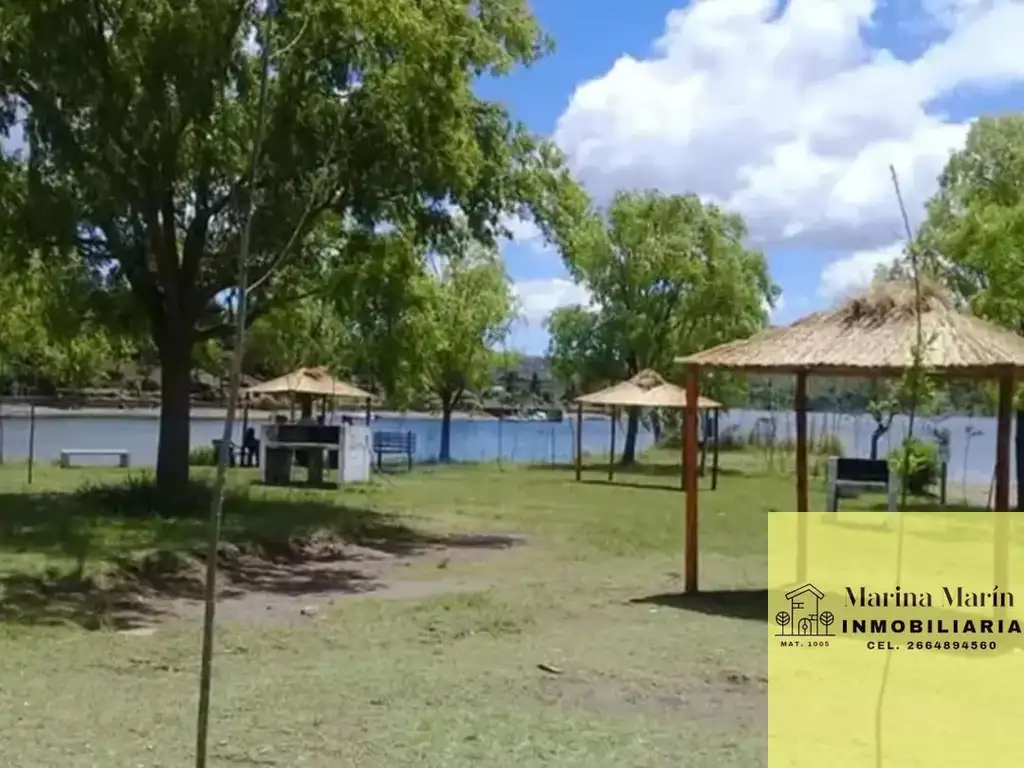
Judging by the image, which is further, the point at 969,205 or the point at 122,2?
the point at 969,205

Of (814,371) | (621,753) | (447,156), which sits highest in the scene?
(447,156)

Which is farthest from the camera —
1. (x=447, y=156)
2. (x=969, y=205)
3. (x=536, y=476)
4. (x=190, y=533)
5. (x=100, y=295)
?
(x=536, y=476)

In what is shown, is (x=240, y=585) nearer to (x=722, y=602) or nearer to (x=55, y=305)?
(x=722, y=602)

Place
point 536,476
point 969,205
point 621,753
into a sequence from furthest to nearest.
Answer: point 536,476 < point 969,205 < point 621,753

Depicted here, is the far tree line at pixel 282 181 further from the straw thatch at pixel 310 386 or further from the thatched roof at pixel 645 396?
the thatched roof at pixel 645 396

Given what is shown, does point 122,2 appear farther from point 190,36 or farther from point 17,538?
point 17,538

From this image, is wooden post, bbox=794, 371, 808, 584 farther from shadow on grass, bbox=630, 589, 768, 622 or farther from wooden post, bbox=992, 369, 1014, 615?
wooden post, bbox=992, 369, 1014, 615

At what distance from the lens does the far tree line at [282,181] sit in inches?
580

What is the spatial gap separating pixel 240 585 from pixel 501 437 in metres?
31.2

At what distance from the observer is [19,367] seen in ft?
125

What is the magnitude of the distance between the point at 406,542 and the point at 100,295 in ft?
18.2

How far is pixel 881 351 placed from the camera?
1176 centimetres

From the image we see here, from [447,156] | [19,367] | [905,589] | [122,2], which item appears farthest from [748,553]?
[19,367]

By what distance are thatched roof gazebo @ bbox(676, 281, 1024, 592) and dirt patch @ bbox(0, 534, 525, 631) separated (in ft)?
10.6
